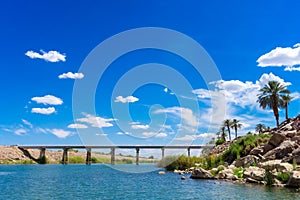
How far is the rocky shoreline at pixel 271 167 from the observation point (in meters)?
38.2

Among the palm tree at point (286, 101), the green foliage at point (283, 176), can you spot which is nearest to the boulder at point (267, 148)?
the green foliage at point (283, 176)

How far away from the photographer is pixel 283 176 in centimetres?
3831

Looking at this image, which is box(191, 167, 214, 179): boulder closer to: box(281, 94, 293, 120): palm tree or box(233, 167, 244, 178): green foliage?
box(233, 167, 244, 178): green foliage

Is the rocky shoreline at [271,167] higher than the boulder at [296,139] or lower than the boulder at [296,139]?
lower

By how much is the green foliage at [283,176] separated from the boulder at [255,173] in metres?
2.51

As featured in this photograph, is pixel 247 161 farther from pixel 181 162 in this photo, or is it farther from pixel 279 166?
pixel 181 162

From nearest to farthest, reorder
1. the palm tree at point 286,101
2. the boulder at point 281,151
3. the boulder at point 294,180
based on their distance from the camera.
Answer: the boulder at point 294,180
the boulder at point 281,151
the palm tree at point 286,101

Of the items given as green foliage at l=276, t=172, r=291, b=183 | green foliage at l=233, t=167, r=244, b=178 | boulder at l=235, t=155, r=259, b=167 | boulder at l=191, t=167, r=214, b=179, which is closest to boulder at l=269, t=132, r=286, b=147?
boulder at l=235, t=155, r=259, b=167

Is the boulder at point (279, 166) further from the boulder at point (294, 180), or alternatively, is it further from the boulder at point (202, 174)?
the boulder at point (202, 174)

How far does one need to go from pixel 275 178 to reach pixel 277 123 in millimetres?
40947

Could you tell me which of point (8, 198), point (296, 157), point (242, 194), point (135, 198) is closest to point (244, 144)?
point (296, 157)

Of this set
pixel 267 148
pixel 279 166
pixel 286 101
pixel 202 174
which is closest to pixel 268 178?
pixel 279 166

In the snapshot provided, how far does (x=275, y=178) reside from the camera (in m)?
38.9

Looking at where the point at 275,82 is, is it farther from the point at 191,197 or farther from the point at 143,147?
the point at 143,147
